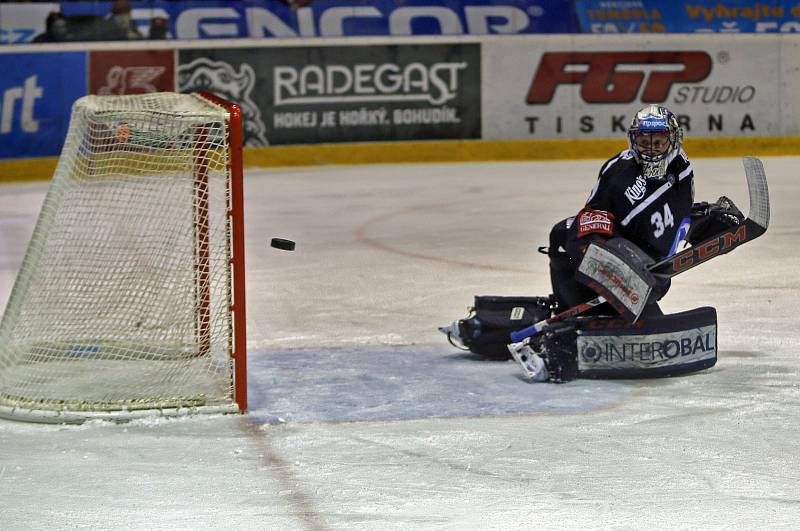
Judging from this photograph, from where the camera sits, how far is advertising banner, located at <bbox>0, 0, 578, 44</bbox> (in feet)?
44.6

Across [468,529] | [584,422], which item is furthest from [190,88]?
[468,529]

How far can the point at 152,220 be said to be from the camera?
5695mm

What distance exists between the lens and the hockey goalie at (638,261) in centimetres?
470

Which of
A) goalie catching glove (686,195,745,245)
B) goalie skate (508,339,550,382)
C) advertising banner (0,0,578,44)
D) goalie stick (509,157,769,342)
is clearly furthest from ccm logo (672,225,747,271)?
advertising banner (0,0,578,44)

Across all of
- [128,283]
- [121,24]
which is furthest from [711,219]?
[121,24]

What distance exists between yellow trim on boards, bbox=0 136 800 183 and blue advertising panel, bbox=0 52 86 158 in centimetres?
183

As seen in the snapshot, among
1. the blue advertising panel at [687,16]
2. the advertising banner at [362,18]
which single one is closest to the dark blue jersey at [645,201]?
A: the advertising banner at [362,18]

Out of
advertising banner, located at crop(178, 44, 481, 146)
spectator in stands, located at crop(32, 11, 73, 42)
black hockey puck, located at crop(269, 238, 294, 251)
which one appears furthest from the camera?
spectator in stands, located at crop(32, 11, 73, 42)

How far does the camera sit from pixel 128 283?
505 cm

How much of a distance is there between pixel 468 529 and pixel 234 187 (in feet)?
4.97

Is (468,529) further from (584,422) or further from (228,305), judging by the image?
(228,305)

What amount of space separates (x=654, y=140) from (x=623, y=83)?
8.18 metres

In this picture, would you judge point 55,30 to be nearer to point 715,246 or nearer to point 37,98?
point 37,98

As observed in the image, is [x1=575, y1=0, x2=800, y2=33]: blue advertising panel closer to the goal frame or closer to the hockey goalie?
the hockey goalie
